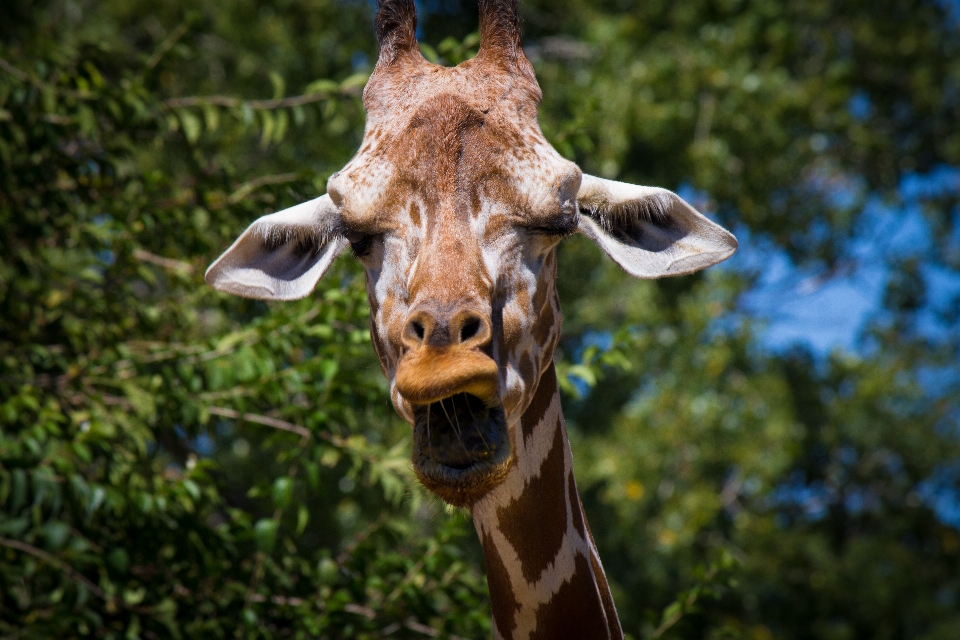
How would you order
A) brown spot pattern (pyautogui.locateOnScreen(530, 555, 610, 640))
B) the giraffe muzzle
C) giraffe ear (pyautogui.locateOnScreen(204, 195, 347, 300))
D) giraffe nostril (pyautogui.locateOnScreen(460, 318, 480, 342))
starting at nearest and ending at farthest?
the giraffe muzzle, giraffe nostril (pyautogui.locateOnScreen(460, 318, 480, 342)), brown spot pattern (pyautogui.locateOnScreen(530, 555, 610, 640)), giraffe ear (pyautogui.locateOnScreen(204, 195, 347, 300))

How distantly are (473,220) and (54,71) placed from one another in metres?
3.04

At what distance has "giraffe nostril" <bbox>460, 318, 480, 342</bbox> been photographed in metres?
2.29

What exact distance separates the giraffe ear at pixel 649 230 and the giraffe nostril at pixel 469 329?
66cm

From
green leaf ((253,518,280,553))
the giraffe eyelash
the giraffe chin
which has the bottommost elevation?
green leaf ((253,518,280,553))

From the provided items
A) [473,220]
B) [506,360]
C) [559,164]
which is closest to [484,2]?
[559,164]

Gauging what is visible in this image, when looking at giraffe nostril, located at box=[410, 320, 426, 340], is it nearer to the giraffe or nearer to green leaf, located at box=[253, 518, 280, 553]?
the giraffe

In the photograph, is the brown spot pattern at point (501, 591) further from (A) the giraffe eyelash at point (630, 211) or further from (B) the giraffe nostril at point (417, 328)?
(A) the giraffe eyelash at point (630, 211)

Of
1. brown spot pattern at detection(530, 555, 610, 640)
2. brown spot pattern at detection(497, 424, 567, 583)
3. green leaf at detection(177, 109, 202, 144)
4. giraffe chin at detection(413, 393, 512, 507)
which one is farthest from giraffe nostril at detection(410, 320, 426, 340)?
green leaf at detection(177, 109, 202, 144)

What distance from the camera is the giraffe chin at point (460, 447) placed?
2283mm

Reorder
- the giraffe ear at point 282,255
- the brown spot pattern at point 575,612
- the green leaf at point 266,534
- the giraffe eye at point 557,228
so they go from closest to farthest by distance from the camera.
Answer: the giraffe eye at point 557,228 < the brown spot pattern at point 575,612 < the giraffe ear at point 282,255 < the green leaf at point 266,534

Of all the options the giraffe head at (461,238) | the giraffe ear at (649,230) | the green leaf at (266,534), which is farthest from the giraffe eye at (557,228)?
the green leaf at (266,534)

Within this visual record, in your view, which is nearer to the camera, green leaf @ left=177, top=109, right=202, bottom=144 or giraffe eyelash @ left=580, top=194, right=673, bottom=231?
giraffe eyelash @ left=580, top=194, right=673, bottom=231

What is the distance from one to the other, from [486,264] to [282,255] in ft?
2.72

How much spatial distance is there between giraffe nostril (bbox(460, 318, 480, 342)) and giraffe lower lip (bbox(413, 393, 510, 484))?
15cm
